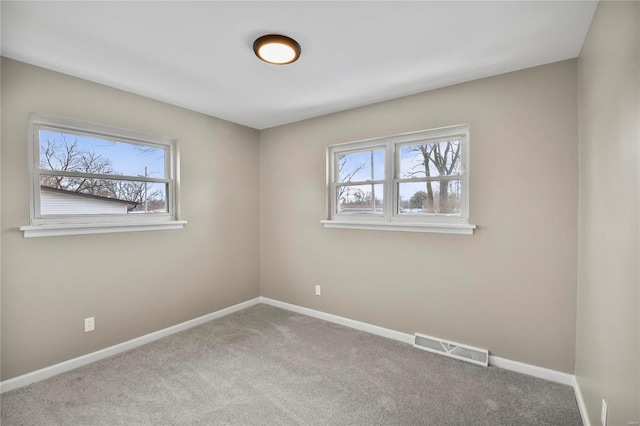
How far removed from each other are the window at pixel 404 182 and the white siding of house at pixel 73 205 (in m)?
2.21

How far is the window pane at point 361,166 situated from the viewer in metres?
3.25

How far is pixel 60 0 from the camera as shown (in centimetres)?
158

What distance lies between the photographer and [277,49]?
2000 millimetres

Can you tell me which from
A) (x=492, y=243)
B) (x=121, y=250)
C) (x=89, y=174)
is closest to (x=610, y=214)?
(x=492, y=243)

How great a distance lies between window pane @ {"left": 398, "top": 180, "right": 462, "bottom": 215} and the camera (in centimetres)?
275

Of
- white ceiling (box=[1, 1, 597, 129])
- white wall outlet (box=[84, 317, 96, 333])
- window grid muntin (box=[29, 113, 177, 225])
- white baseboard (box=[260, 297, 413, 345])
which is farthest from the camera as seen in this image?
white baseboard (box=[260, 297, 413, 345])

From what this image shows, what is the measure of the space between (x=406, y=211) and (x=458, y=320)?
3.68 ft

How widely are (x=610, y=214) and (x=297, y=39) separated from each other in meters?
2.02

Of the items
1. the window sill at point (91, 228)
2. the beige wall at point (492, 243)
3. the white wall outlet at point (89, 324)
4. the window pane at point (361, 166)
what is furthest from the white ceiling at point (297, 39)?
the white wall outlet at point (89, 324)

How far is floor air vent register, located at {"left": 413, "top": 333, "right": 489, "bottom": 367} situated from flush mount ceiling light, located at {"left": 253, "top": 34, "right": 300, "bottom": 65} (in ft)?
8.85

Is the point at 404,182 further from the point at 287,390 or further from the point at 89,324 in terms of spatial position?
the point at 89,324

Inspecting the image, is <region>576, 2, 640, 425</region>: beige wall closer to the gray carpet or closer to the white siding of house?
the gray carpet

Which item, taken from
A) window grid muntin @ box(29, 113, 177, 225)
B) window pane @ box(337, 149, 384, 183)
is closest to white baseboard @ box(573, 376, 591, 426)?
window pane @ box(337, 149, 384, 183)

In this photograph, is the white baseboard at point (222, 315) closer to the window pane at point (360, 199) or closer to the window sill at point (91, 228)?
the window sill at point (91, 228)
